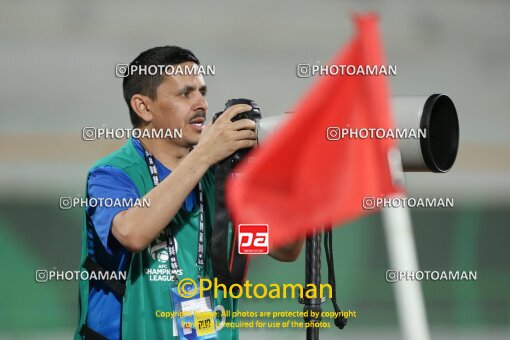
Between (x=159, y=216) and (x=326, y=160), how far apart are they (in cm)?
50

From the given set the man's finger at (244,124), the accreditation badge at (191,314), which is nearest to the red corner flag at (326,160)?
the man's finger at (244,124)

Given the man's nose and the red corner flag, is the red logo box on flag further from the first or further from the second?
the red corner flag

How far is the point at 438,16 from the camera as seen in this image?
1.76 metres

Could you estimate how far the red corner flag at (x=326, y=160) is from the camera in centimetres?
70

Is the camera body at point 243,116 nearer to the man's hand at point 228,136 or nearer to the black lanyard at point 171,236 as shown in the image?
the man's hand at point 228,136

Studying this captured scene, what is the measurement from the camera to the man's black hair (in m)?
1.35

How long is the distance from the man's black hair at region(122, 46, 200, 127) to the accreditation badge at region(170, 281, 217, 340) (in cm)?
30

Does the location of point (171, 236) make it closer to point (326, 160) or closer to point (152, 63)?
point (152, 63)

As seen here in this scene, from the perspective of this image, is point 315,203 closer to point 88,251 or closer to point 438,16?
point 88,251

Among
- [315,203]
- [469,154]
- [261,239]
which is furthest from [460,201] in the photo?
[315,203]

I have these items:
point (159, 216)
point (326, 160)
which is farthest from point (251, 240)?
point (326, 160)

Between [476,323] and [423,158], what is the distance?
3.54ft

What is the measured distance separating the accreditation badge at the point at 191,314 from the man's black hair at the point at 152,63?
0.30 m

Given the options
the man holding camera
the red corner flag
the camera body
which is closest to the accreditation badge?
the man holding camera
